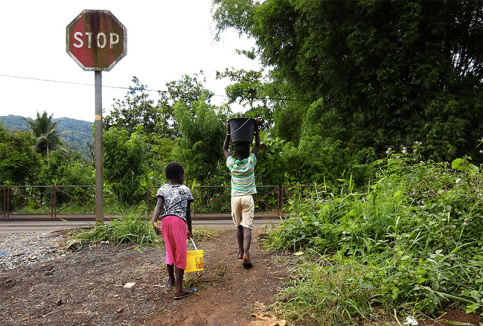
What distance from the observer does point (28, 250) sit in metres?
5.16

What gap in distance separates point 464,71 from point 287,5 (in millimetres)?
6658

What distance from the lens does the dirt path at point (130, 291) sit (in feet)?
9.82

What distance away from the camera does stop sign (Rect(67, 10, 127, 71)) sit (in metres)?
5.52

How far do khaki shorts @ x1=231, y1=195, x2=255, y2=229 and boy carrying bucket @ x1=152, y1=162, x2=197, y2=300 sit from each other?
693 millimetres

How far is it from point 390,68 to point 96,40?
8.70 metres

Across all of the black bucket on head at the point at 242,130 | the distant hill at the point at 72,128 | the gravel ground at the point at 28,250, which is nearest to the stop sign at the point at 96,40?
the black bucket on head at the point at 242,130

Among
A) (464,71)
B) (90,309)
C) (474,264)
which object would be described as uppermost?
(464,71)

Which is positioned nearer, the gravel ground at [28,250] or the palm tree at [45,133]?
the gravel ground at [28,250]

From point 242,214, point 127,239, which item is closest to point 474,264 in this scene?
point 242,214

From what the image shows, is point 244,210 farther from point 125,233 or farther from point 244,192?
point 125,233

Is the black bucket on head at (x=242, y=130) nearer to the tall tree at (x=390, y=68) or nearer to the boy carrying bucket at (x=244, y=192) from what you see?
the boy carrying bucket at (x=244, y=192)

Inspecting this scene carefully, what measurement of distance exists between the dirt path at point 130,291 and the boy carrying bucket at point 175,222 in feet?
0.75

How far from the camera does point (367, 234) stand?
12.5ft

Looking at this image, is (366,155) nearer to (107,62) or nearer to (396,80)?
(396,80)
